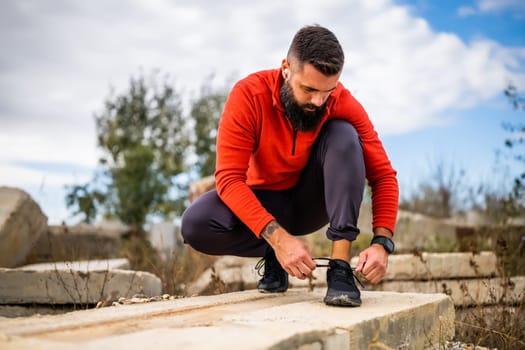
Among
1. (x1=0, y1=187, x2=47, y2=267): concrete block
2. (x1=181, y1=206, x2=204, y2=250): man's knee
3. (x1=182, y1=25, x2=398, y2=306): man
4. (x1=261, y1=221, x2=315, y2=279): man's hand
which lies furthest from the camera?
(x1=0, y1=187, x2=47, y2=267): concrete block

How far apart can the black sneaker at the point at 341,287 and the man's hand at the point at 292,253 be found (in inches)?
5.0

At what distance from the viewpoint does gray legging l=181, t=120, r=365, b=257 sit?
8.69 feet

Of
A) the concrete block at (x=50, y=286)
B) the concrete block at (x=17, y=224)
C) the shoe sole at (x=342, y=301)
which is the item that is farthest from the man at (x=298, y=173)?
the concrete block at (x=17, y=224)

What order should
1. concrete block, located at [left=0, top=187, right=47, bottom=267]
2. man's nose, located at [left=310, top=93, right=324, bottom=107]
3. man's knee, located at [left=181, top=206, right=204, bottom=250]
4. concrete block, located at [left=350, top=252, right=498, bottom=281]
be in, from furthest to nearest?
concrete block, located at [left=350, top=252, right=498, bottom=281], concrete block, located at [left=0, top=187, right=47, bottom=267], man's knee, located at [left=181, top=206, right=204, bottom=250], man's nose, located at [left=310, top=93, right=324, bottom=107]

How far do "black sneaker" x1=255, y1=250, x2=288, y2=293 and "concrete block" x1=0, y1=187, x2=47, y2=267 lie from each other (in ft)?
8.77

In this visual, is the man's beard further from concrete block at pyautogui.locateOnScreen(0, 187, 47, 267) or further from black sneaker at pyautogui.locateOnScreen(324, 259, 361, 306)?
concrete block at pyautogui.locateOnScreen(0, 187, 47, 267)

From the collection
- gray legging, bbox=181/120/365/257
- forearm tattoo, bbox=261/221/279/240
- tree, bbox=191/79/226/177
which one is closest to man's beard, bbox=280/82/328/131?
gray legging, bbox=181/120/365/257

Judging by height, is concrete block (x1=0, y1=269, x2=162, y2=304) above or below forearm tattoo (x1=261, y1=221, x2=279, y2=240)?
below

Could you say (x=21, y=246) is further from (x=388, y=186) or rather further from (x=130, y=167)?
(x=130, y=167)

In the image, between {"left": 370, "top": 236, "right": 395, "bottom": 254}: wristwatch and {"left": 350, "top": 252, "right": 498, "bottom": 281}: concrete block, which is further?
{"left": 350, "top": 252, "right": 498, "bottom": 281}: concrete block

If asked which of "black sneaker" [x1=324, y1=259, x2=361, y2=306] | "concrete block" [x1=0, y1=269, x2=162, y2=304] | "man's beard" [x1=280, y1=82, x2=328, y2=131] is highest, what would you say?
"man's beard" [x1=280, y1=82, x2=328, y2=131]

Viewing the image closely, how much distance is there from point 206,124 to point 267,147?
43.4 ft

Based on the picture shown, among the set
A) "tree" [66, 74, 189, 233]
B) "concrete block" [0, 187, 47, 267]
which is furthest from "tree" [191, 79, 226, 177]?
"concrete block" [0, 187, 47, 267]

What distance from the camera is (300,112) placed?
276 centimetres
